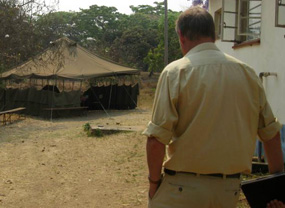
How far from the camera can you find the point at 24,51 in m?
13.6

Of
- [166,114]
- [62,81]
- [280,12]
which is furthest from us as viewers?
[62,81]

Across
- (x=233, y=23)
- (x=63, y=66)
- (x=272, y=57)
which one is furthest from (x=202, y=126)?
(x=63, y=66)

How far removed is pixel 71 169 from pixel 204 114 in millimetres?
5628

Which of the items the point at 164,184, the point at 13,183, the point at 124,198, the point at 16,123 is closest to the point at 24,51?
the point at 16,123

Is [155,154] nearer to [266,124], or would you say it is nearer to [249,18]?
[266,124]

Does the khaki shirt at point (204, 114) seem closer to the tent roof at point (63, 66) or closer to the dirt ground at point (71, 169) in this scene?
the dirt ground at point (71, 169)

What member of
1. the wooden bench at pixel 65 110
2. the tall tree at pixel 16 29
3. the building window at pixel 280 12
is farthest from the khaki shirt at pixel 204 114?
the wooden bench at pixel 65 110

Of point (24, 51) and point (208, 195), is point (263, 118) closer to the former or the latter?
point (208, 195)

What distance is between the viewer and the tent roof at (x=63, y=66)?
15930 millimetres

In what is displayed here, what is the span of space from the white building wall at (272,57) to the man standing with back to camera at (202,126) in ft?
13.0

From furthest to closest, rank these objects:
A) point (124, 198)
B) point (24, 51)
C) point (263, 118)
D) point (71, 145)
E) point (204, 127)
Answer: point (24, 51) → point (71, 145) → point (124, 198) → point (263, 118) → point (204, 127)

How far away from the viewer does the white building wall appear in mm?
5688

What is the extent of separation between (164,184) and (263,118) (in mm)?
651

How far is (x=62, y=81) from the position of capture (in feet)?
56.7
